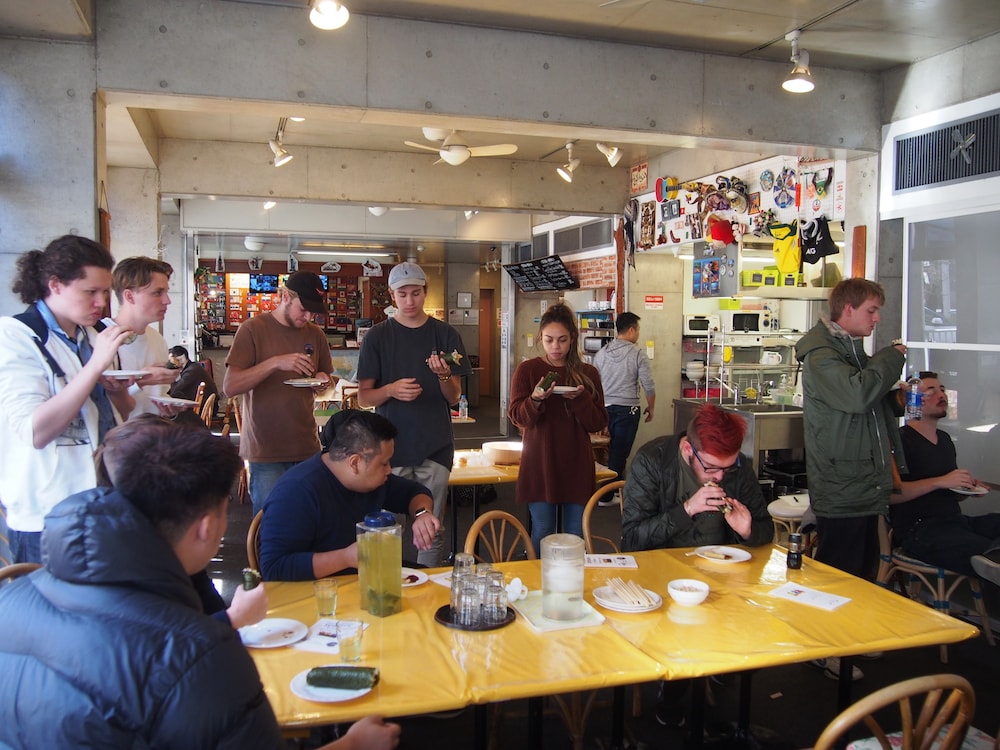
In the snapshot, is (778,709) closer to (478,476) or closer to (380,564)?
(478,476)

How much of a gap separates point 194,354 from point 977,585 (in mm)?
9497

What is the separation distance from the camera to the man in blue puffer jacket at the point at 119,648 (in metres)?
1.12

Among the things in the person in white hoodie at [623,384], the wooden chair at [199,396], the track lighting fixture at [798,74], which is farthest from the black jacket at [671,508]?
the wooden chair at [199,396]

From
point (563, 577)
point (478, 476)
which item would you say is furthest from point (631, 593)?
point (478, 476)

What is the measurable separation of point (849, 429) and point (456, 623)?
2.51 metres

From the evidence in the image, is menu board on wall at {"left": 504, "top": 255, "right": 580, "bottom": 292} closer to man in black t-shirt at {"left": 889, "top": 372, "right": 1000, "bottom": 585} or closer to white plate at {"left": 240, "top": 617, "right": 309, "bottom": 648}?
man in black t-shirt at {"left": 889, "top": 372, "right": 1000, "bottom": 585}

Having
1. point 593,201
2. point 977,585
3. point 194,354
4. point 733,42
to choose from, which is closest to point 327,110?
point 733,42

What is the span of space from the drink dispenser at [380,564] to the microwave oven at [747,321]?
633cm

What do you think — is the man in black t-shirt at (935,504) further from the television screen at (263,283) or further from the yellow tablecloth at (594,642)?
the television screen at (263,283)

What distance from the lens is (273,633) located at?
2.05 metres

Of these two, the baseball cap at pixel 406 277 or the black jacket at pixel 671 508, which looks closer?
the black jacket at pixel 671 508

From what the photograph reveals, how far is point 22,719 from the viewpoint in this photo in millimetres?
1148

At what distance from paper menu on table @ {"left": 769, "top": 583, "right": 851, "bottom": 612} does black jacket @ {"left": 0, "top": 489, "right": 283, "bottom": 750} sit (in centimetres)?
181

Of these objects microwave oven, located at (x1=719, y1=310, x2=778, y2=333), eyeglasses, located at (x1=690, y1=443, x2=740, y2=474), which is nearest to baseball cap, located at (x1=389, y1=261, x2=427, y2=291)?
eyeglasses, located at (x1=690, y1=443, x2=740, y2=474)
